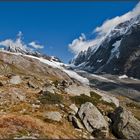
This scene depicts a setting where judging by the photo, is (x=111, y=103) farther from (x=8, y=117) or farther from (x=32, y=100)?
(x=8, y=117)

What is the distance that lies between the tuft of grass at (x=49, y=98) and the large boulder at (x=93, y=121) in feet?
19.7

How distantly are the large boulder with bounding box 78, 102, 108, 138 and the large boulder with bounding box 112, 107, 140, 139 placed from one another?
61.8 inches

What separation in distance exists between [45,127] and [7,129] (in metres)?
4.86

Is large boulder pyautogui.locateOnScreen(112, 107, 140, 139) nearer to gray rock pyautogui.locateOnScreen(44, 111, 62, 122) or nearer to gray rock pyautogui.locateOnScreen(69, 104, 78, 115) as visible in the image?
gray rock pyautogui.locateOnScreen(69, 104, 78, 115)

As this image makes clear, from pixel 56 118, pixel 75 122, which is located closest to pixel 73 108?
pixel 75 122

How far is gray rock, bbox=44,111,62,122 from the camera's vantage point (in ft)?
155

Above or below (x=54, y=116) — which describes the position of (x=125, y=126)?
below

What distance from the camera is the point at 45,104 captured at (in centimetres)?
5331

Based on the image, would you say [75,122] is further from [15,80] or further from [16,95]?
[15,80]

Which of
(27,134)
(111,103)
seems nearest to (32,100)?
(27,134)

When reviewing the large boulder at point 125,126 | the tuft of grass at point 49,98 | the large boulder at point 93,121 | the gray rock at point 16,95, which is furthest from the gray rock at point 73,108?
the gray rock at point 16,95

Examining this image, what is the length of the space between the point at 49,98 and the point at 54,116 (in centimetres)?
890

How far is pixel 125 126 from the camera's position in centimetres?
4872

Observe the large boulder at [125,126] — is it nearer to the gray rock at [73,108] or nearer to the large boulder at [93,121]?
the large boulder at [93,121]
